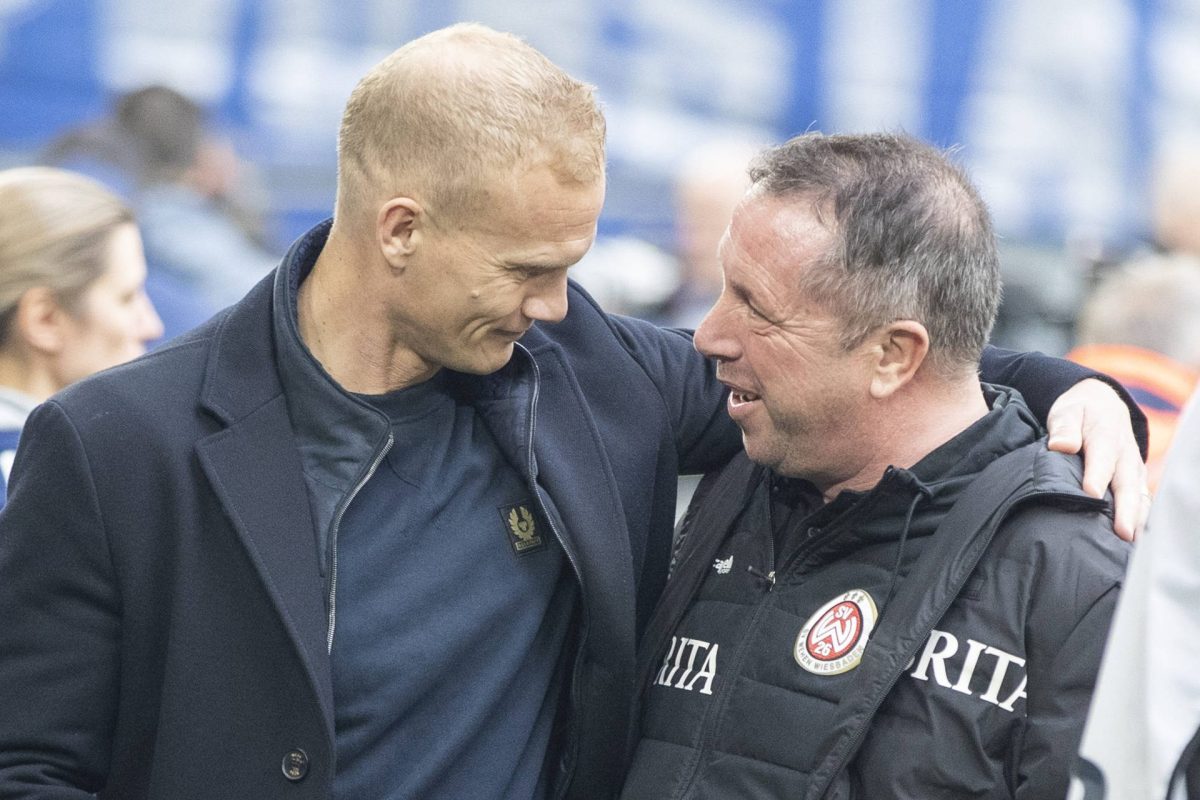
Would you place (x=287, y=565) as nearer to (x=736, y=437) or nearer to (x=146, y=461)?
(x=146, y=461)

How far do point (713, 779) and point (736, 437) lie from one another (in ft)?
2.46

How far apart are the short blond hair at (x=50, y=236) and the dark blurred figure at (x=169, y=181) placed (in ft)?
7.69

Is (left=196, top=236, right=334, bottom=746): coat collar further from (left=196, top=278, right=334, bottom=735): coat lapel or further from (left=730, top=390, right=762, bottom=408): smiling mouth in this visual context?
(left=730, top=390, right=762, bottom=408): smiling mouth

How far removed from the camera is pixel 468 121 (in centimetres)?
250

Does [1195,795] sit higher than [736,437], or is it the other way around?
[1195,795]

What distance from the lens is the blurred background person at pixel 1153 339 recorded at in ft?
14.2

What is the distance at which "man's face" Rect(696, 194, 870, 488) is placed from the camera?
2.66 m

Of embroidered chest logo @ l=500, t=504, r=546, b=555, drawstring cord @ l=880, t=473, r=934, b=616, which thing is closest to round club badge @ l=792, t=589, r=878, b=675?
drawstring cord @ l=880, t=473, r=934, b=616

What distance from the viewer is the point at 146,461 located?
242cm

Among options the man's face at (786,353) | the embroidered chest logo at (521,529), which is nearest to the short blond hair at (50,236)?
the embroidered chest logo at (521,529)

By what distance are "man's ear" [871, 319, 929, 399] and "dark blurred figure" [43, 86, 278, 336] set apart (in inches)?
167

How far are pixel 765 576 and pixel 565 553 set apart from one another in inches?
13.4

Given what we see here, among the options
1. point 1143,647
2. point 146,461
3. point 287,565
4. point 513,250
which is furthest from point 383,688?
point 1143,647

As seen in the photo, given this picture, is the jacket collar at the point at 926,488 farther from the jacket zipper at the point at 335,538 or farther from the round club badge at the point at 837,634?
the jacket zipper at the point at 335,538
